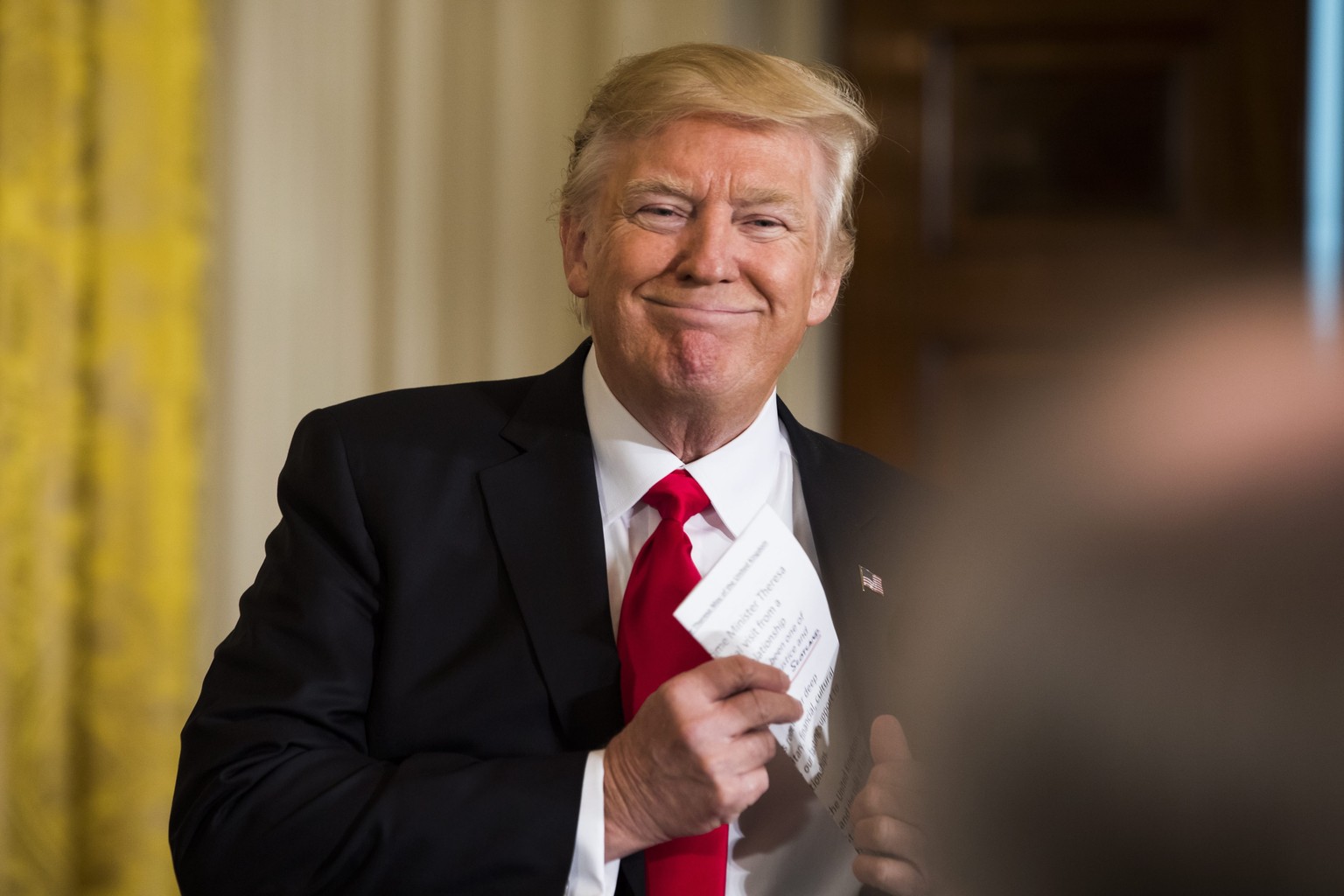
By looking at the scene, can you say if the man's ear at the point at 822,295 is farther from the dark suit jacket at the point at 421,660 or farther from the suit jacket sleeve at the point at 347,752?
the suit jacket sleeve at the point at 347,752

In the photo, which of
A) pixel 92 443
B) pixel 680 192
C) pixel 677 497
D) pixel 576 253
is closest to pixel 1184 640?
pixel 677 497

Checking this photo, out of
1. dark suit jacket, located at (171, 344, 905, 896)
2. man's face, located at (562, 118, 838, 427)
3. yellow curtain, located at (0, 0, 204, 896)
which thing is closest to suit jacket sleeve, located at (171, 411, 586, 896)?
dark suit jacket, located at (171, 344, 905, 896)

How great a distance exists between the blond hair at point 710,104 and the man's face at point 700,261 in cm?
2

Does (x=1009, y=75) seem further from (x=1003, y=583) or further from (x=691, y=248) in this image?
(x=1003, y=583)

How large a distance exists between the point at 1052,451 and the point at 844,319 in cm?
232

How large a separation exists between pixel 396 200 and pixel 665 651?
1.74 m

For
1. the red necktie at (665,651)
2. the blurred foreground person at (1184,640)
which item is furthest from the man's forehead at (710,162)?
the blurred foreground person at (1184,640)

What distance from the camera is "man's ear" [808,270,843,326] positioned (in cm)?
169

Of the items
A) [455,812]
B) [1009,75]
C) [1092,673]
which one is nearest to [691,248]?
[455,812]

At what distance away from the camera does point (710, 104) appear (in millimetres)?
1474

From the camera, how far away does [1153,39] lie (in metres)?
2.71

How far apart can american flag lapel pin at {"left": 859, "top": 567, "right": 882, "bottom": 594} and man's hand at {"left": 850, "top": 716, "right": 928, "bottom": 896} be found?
288 millimetres

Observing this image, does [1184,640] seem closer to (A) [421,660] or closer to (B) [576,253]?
(A) [421,660]

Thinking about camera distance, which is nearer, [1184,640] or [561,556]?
[1184,640]
